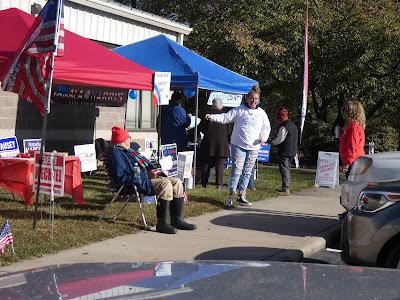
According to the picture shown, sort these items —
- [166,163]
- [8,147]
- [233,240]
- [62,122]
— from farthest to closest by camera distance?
[62,122] → [166,163] → [8,147] → [233,240]

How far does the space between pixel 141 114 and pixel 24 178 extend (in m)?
7.90

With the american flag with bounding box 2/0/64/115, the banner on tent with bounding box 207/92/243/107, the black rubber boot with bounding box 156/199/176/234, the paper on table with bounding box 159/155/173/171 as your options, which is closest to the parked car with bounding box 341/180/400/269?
the black rubber boot with bounding box 156/199/176/234

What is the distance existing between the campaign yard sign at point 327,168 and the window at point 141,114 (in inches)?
214

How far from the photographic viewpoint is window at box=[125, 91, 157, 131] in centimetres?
1577

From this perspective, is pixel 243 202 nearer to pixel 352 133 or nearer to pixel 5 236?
pixel 352 133

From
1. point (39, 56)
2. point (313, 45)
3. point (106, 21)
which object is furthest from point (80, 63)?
point (313, 45)

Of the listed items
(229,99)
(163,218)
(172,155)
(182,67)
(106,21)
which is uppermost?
(106,21)

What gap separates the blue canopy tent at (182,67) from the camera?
1164cm

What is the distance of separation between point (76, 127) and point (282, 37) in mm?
9476

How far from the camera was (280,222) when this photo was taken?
8.99 metres

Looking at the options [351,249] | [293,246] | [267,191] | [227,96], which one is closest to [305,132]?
[227,96]

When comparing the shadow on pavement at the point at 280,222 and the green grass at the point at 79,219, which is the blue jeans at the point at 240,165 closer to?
the green grass at the point at 79,219

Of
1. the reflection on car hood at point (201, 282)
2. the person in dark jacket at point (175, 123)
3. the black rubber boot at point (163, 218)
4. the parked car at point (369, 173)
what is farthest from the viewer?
the person in dark jacket at point (175, 123)

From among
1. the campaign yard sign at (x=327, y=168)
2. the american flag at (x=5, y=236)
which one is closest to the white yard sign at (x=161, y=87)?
the campaign yard sign at (x=327, y=168)
